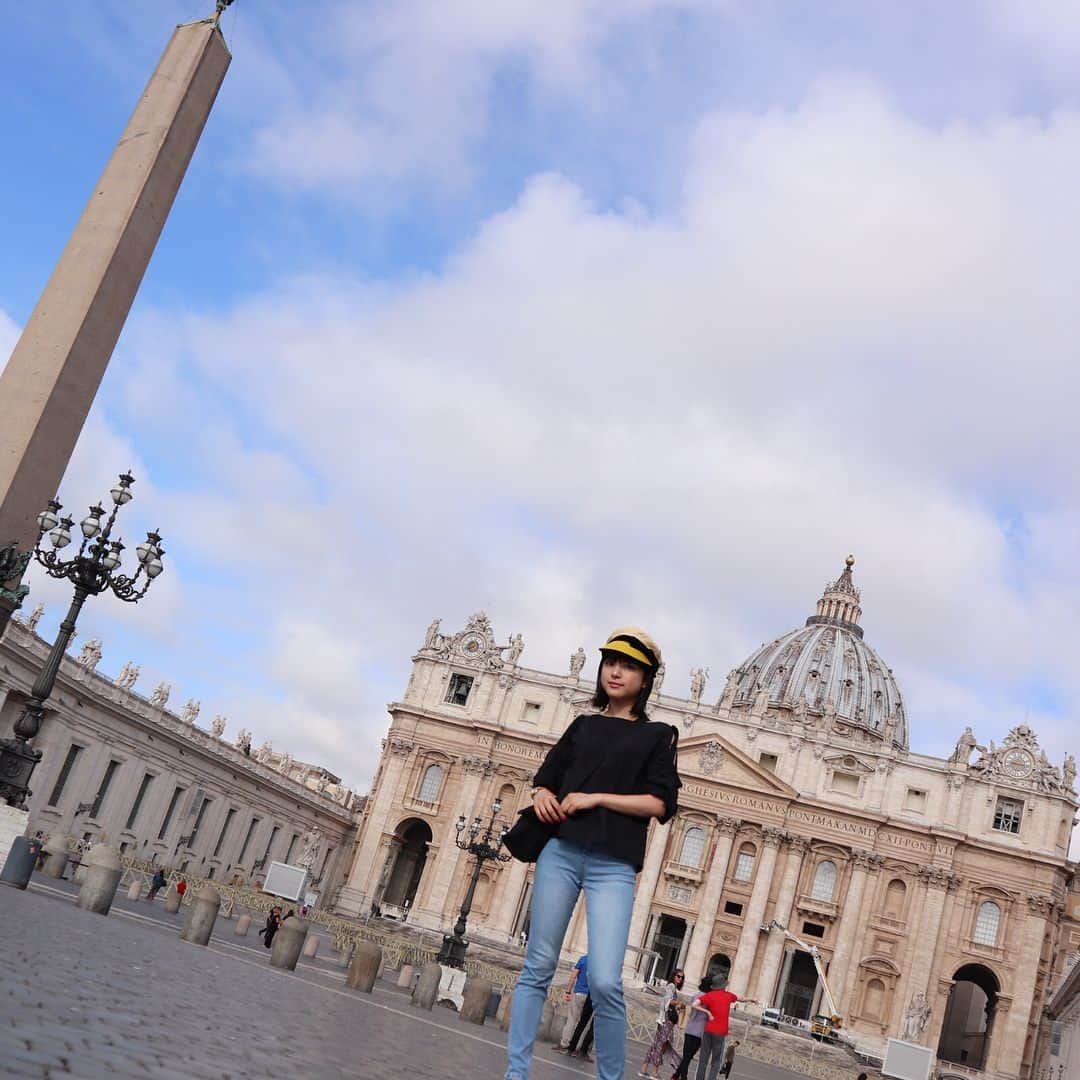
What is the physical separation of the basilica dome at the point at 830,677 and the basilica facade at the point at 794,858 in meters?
26.1

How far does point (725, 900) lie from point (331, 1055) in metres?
58.9

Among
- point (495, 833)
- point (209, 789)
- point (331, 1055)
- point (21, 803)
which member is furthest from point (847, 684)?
point (331, 1055)

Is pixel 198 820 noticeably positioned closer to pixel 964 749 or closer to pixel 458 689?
pixel 458 689

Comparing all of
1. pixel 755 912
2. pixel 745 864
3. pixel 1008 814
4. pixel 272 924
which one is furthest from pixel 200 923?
pixel 1008 814

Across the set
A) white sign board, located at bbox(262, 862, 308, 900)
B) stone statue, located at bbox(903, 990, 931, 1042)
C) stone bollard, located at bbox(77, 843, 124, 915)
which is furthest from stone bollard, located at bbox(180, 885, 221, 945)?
stone statue, located at bbox(903, 990, 931, 1042)

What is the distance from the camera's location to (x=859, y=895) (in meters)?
60.8

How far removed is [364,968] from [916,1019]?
46.6 metres

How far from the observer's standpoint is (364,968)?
16797mm

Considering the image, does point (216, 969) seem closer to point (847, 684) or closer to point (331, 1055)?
point (331, 1055)

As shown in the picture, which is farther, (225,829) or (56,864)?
(225,829)

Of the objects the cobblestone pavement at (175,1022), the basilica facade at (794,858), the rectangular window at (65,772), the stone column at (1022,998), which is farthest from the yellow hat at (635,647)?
the stone column at (1022,998)

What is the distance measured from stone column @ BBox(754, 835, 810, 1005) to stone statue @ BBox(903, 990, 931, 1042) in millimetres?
6427

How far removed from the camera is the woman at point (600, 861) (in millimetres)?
4738

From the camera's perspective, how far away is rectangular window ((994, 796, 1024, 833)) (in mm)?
61219
